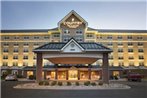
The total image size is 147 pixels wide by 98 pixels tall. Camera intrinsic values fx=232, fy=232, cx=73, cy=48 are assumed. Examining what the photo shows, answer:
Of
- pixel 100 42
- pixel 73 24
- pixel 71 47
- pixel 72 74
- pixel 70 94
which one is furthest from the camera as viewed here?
pixel 100 42

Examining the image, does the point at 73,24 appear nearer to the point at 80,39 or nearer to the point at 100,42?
the point at 80,39

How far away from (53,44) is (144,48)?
4548cm

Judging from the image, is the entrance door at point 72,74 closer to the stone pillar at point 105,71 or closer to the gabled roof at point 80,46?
the gabled roof at point 80,46

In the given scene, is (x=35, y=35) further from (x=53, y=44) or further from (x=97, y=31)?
(x=53, y=44)

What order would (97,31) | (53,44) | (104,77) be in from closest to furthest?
(104,77)
(53,44)
(97,31)

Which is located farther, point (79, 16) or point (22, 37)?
point (22, 37)

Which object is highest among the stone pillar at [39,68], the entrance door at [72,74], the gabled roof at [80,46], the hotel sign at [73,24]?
the hotel sign at [73,24]

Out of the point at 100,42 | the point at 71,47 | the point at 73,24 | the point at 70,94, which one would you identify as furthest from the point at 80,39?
the point at 70,94

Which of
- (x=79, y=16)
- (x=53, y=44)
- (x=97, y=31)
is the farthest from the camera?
(x=97, y=31)

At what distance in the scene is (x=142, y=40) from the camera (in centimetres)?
7425

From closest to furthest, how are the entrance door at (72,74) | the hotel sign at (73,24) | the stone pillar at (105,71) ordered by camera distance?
1. the stone pillar at (105,71)
2. the entrance door at (72,74)
3. the hotel sign at (73,24)

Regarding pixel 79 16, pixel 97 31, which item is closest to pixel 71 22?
pixel 79 16

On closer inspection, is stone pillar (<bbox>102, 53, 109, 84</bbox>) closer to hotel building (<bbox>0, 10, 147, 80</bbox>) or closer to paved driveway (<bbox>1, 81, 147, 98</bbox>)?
paved driveway (<bbox>1, 81, 147, 98</bbox>)

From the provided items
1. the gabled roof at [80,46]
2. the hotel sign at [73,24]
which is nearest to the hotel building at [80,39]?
the hotel sign at [73,24]
